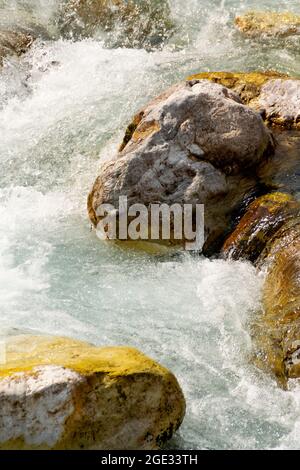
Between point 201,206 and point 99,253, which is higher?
point 201,206

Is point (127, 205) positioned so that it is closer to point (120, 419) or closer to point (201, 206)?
point (201, 206)

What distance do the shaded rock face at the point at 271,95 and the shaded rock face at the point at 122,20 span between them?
426cm

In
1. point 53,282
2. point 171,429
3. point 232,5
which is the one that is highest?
point 232,5

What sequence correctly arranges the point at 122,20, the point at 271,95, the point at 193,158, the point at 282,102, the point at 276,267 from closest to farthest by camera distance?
1. the point at 276,267
2. the point at 193,158
3. the point at 282,102
4. the point at 271,95
5. the point at 122,20

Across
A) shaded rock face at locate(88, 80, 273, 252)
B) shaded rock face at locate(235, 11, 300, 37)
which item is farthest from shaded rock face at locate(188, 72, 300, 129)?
shaded rock face at locate(235, 11, 300, 37)

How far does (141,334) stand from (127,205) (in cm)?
218

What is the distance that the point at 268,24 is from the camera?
1449cm

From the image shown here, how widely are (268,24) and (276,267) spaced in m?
7.99

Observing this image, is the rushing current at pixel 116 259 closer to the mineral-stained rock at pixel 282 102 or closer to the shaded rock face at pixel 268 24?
the shaded rock face at pixel 268 24

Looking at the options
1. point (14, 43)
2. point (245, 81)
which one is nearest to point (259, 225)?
point (245, 81)

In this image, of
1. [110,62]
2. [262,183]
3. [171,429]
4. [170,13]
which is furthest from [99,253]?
[170,13]

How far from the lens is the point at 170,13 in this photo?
51.6 feet

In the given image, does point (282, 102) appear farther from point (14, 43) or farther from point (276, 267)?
point (14, 43)

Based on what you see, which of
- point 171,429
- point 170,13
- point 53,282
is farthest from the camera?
point 170,13
